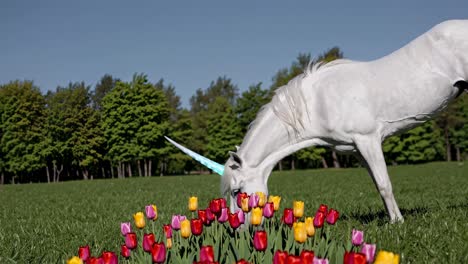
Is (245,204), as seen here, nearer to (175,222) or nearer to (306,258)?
(175,222)

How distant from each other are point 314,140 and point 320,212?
2617mm

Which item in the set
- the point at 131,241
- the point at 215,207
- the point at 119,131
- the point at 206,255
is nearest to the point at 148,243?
the point at 131,241

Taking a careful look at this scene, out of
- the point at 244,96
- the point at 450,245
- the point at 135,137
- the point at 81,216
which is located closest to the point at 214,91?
the point at 244,96

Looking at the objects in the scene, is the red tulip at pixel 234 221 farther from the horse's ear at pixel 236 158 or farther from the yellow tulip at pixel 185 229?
the horse's ear at pixel 236 158

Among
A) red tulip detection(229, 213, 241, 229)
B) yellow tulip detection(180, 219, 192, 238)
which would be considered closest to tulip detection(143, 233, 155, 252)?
yellow tulip detection(180, 219, 192, 238)

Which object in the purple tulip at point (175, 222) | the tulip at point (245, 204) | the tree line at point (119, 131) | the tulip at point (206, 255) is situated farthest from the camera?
the tree line at point (119, 131)

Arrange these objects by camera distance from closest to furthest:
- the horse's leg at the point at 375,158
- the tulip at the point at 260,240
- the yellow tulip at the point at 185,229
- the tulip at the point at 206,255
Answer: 1. the tulip at the point at 206,255
2. the tulip at the point at 260,240
3. the yellow tulip at the point at 185,229
4. the horse's leg at the point at 375,158

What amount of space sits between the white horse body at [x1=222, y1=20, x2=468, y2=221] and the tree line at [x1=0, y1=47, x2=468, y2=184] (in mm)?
30121

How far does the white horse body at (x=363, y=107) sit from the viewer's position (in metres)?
6.00

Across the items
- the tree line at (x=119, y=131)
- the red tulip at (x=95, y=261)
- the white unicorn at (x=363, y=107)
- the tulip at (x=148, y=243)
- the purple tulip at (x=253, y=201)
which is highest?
the tree line at (x=119, y=131)

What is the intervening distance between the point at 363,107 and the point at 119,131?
4285cm

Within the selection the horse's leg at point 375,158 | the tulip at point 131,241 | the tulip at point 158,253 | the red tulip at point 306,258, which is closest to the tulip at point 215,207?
the tulip at point 131,241

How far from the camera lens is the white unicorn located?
19.7ft

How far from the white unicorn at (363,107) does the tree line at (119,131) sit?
98.8ft
